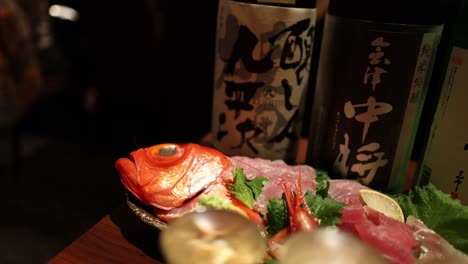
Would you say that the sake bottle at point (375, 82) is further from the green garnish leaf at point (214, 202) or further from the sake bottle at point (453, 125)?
the green garnish leaf at point (214, 202)

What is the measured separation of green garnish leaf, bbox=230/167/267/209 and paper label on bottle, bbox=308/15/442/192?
230mm

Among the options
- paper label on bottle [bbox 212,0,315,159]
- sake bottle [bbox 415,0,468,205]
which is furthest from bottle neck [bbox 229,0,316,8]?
sake bottle [bbox 415,0,468,205]

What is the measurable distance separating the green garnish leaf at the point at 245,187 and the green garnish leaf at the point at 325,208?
107 mm

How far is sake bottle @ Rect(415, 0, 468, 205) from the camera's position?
85cm

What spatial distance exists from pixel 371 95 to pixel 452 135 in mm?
197

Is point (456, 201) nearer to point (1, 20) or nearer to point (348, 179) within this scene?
point (348, 179)

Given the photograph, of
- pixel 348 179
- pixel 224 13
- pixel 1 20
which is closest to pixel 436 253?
pixel 348 179

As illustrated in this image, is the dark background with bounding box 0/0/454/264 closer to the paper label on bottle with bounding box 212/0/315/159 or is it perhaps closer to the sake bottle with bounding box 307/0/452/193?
the paper label on bottle with bounding box 212/0/315/159

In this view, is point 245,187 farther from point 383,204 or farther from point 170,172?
point 383,204

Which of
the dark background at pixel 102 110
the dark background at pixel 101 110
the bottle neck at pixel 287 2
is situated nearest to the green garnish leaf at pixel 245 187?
the bottle neck at pixel 287 2

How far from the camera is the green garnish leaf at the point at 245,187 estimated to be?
32.6 inches

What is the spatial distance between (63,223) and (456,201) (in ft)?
5.96

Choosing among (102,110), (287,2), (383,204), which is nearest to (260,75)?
(287,2)

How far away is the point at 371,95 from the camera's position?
901mm
